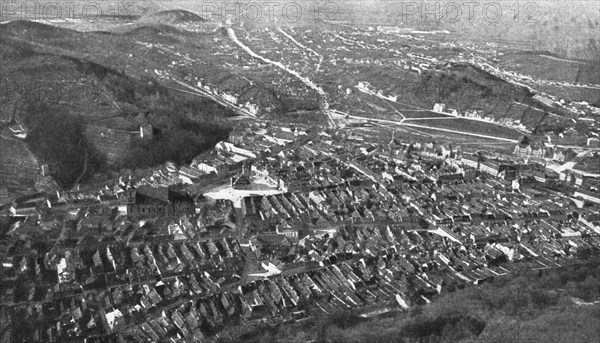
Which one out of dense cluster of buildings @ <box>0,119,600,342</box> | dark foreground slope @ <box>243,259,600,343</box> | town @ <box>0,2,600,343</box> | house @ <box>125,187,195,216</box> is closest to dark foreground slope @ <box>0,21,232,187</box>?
town @ <box>0,2,600,343</box>

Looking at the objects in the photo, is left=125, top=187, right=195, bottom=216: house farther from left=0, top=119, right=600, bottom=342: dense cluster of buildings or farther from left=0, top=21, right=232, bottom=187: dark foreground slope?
left=0, top=21, right=232, bottom=187: dark foreground slope

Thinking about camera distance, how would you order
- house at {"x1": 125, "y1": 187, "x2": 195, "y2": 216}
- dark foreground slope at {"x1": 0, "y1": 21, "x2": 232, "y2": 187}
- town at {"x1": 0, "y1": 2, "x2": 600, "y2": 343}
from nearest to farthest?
town at {"x1": 0, "y1": 2, "x2": 600, "y2": 343} → house at {"x1": 125, "y1": 187, "x2": 195, "y2": 216} → dark foreground slope at {"x1": 0, "y1": 21, "x2": 232, "y2": 187}

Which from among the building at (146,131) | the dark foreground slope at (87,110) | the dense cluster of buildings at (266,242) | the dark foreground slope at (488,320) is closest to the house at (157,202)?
the dense cluster of buildings at (266,242)

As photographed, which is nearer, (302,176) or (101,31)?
(302,176)

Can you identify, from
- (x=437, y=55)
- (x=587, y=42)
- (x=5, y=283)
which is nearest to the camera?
(x=5, y=283)

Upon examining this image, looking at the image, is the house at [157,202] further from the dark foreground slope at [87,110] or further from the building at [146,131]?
the building at [146,131]

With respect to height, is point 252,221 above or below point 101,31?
below

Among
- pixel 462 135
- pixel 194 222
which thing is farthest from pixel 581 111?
pixel 194 222

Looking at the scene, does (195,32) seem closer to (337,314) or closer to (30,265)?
(30,265)
